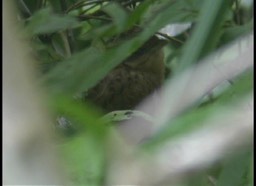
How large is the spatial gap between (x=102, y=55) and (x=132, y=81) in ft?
1.50

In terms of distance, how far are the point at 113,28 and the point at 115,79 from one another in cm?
28

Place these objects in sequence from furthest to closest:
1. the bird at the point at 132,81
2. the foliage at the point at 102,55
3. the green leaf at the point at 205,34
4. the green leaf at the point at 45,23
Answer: the bird at the point at 132,81
the green leaf at the point at 45,23
the green leaf at the point at 205,34
the foliage at the point at 102,55

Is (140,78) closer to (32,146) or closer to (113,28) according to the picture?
(113,28)

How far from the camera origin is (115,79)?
3.75 feet

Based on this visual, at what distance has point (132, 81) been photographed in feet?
3.78

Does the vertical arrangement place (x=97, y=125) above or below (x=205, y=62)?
below

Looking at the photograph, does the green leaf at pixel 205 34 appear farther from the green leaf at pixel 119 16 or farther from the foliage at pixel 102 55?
the green leaf at pixel 119 16

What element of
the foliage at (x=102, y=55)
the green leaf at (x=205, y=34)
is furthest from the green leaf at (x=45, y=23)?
the green leaf at (x=205, y=34)

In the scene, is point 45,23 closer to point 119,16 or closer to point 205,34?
point 119,16

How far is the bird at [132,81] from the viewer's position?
1104 millimetres

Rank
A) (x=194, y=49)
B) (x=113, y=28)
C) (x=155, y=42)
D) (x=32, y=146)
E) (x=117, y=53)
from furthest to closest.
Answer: (x=155, y=42)
(x=113, y=28)
(x=117, y=53)
(x=194, y=49)
(x=32, y=146)

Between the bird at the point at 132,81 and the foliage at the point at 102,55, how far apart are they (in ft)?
0.13

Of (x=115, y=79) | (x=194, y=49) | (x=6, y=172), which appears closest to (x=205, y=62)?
(x=194, y=49)

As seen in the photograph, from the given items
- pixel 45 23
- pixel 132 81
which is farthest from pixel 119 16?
pixel 132 81
